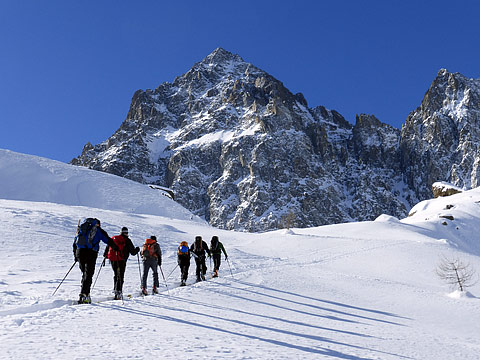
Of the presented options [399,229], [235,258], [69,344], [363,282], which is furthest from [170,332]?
[399,229]

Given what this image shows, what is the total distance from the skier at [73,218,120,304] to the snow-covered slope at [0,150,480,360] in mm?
561

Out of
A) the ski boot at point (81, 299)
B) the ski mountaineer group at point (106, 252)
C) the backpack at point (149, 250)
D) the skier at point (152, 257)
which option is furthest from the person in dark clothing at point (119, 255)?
the backpack at point (149, 250)

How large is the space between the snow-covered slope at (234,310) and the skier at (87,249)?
1.84 feet

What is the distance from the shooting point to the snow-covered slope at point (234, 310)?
5.17 meters

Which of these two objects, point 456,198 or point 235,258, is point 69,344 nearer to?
point 235,258

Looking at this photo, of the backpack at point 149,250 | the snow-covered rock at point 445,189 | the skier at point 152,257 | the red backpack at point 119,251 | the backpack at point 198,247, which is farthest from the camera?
the snow-covered rock at point 445,189

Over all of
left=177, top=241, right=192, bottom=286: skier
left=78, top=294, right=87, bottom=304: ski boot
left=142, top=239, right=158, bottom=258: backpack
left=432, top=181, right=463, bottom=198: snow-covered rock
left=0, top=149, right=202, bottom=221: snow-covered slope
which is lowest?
left=78, top=294, right=87, bottom=304: ski boot

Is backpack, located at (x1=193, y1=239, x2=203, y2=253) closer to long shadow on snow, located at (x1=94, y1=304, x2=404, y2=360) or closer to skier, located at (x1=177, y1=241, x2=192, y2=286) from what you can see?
skier, located at (x1=177, y1=241, x2=192, y2=286)

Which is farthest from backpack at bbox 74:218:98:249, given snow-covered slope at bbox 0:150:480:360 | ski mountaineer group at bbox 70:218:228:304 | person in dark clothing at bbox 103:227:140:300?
snow-covered slope at bbox 0:150:480:360

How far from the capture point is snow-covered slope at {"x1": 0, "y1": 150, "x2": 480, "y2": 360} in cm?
517

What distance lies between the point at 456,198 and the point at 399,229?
41439mm

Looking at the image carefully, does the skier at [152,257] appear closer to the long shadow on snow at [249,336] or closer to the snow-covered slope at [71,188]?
the long shadow on snow at [249,336]

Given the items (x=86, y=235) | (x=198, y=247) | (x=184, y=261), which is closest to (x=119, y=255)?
(x=86, y=235)

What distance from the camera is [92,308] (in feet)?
23.7
